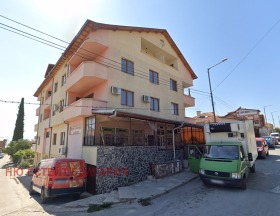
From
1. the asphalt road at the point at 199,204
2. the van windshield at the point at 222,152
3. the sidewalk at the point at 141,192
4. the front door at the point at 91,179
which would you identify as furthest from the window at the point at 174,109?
the front door at the point at 91,179

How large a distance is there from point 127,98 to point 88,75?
3.79 metres

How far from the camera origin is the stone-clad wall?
443 inches

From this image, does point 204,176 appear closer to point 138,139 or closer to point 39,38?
point 138,139

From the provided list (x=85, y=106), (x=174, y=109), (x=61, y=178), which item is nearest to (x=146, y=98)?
(x=174, y=109)

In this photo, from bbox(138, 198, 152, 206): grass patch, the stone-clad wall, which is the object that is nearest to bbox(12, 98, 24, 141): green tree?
the stone-clad wall

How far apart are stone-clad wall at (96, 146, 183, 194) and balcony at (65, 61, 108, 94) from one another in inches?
219

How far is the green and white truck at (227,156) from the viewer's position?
924 centimetres

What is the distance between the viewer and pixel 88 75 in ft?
45.3

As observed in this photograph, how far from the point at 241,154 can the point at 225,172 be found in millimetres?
1866

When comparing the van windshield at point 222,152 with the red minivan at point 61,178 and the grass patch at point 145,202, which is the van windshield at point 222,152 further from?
the red minivan at point 61,178

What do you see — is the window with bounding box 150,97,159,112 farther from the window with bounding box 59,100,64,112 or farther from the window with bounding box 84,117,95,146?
the window with bounding box 59,100,64,112

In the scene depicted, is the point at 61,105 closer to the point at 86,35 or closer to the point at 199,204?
the point at 86,35

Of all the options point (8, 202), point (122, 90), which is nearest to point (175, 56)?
point (122, 90)

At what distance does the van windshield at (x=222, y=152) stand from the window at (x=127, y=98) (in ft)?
24.3
